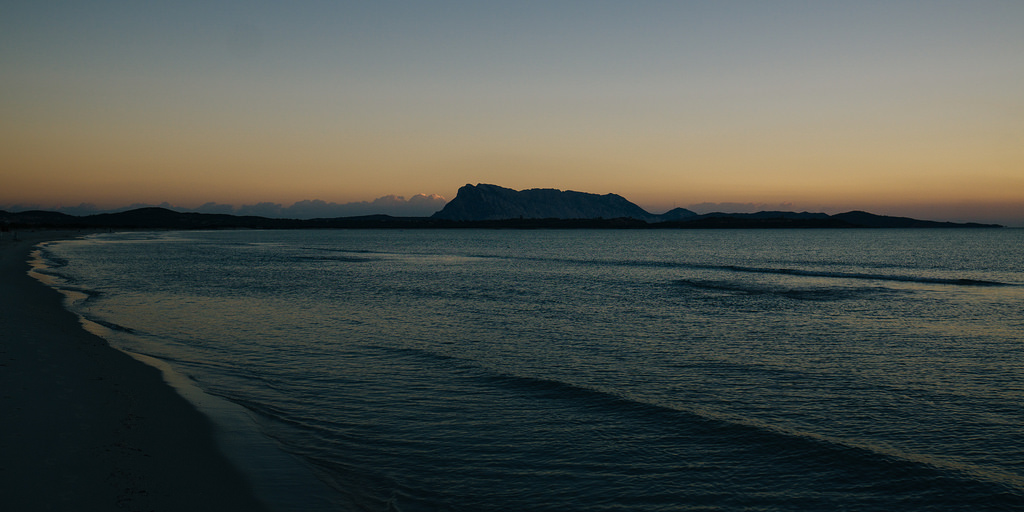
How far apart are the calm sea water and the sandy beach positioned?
132cm

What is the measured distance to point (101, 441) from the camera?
8727 mm

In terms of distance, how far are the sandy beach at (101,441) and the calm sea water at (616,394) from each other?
1319 mm

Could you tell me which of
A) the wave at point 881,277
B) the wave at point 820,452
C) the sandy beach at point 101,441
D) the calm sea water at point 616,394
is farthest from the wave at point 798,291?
the sandy beach at point 101,441

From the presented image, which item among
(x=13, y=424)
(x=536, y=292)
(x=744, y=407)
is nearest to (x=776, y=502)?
(x=744, y=407)

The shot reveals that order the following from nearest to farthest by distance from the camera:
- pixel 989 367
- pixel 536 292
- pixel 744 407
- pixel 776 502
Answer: pixel 776 502
pixel 744 407
pixel 989 367
pixel 536 292

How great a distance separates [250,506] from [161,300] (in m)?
26.3

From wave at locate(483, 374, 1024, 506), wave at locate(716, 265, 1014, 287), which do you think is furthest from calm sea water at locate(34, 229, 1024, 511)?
wave at locate(716, 265, 1014, 287)

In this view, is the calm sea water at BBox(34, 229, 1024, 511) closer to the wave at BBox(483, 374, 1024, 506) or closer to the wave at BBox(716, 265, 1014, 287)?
the wave at BBox(483, 374, 1024, 506)

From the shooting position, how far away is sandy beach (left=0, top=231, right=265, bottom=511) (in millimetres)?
6945

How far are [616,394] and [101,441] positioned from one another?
9.63 m

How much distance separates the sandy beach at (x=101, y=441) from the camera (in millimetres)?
6945

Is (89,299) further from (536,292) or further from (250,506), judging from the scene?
(250,506)

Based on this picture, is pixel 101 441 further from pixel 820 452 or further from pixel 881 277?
pixel 881 277

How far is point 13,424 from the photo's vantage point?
9141 millimetres
